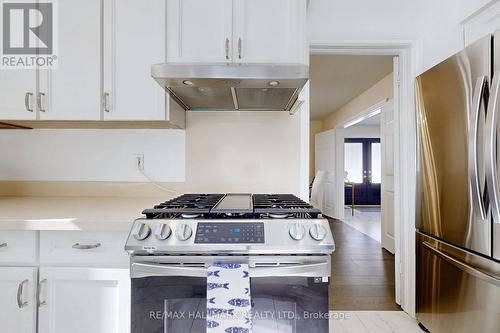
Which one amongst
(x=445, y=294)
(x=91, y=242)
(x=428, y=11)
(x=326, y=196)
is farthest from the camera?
(x=326, y=196)

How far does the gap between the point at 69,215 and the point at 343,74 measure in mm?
3829

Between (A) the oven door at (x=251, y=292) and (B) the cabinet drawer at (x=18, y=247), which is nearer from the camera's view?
(A) the oven door at (x=251, y=292)

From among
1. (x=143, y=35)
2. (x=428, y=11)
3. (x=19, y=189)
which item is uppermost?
(x=428, y=11)

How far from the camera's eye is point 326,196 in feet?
22.0

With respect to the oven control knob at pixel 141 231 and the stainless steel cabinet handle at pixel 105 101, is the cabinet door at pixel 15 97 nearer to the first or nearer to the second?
the stainless steel cabinet handle at pixel 105 101

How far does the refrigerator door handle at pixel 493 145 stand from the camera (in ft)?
4.22

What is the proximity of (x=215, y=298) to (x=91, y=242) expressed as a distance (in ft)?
1.91

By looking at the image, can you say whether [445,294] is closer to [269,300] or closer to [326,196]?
[269,300]

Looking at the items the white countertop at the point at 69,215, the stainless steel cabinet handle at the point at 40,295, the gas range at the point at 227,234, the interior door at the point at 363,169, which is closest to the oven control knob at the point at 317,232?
the gas range at the point at 227,234

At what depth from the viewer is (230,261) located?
1.02 m

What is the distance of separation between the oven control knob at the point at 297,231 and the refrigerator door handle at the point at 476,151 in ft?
3.21

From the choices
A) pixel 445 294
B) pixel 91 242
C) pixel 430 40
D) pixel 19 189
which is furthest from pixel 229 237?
pixel 430 40

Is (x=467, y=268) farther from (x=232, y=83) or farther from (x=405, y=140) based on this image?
(x=232, y=83)

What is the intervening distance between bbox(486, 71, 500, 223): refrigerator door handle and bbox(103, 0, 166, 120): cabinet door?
157 cm
